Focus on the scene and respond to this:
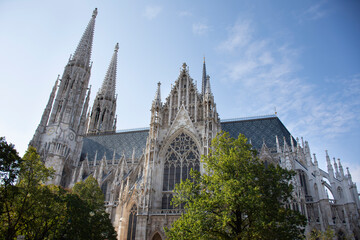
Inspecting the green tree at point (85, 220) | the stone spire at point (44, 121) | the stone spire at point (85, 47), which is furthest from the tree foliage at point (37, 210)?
the stone spire at point (85, 47)

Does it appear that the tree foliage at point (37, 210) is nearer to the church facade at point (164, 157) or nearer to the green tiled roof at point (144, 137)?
the church facade at point (164, 157)

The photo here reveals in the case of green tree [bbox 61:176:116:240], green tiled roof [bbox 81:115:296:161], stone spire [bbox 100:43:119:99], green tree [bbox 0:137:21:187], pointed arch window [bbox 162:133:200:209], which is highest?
stone spire [bbox 100:43:119:99]

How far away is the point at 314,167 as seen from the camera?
28.7m

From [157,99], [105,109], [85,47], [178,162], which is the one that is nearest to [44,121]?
[85,47]

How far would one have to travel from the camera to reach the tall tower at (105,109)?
55250 mm

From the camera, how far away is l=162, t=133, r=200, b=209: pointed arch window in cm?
2700

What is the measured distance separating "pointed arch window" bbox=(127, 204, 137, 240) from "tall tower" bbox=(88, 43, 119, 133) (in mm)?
28141

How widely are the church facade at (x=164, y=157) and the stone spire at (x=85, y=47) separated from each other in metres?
4.60

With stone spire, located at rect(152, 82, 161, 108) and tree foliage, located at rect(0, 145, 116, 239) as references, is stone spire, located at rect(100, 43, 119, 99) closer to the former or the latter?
stone spire, located at rect(152, 82, 161, 108)

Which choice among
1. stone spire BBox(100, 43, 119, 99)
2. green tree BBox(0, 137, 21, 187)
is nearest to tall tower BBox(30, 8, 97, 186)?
stone spire BBox(100, 43, 119, 99)

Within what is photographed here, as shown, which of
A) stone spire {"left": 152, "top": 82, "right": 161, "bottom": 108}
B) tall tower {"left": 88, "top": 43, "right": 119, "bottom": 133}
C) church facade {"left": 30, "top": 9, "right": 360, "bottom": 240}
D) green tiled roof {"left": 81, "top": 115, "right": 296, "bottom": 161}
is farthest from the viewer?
tall tower {"left": 88, "top": 43, "right": 119, "bottom": 133}

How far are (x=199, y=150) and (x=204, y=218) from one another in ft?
41.1

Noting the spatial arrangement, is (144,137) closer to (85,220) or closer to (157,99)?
(157,99)

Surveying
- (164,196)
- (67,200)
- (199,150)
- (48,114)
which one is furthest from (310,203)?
(48,114)
